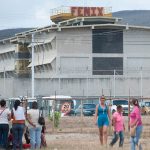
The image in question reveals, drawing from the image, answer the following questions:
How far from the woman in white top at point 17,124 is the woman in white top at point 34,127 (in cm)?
36

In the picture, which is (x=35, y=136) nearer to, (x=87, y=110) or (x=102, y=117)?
(x=102, y=117)

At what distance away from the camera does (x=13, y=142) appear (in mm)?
23438

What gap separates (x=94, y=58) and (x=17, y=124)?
223 ft

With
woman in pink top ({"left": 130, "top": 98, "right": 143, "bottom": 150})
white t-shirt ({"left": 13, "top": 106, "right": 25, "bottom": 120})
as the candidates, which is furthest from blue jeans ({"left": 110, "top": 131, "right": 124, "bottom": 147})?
woman in pink top ({"left": 130, "top": 98, "right": 143, "bottom": 150})

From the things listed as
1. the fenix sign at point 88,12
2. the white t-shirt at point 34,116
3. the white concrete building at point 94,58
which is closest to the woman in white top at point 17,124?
the white t-shirt at point 34,116

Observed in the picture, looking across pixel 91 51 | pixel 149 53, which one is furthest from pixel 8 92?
pixel 149 53

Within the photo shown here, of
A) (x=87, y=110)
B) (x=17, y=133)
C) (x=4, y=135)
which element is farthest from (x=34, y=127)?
(x=87, y=110)

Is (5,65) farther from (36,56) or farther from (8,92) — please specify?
(8,92)

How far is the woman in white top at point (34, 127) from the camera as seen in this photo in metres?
23.5

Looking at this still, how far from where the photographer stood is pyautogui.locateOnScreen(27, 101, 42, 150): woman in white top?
2347cm

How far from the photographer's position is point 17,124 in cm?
2311

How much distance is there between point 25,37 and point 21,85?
14.5 meters

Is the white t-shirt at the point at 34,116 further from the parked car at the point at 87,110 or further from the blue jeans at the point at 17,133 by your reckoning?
the parked car at the point at 87,110

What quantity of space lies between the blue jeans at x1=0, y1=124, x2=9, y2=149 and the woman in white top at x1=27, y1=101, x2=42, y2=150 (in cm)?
75
